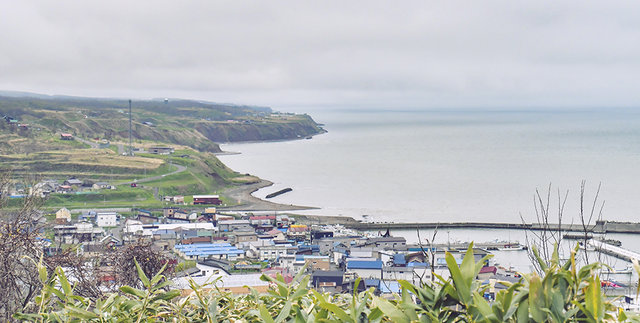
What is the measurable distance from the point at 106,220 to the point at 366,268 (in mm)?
11928

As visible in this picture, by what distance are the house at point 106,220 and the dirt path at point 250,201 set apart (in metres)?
6.03

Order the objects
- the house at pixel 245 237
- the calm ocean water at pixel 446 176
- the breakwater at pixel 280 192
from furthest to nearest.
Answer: the breakwater at pixel 280 192 → the calm ocean water at pixel 446 176 → the house at pixel 245 237

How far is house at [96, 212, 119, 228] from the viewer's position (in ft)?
73.2

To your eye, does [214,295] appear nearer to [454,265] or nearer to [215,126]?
[454,265]

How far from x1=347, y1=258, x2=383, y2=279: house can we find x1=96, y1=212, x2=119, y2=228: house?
36.4 ft

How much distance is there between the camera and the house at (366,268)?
1477 cm

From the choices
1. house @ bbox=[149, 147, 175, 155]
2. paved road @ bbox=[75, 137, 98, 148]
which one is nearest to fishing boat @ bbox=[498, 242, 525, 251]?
house @ bbox=[149, 147, 175, 155]

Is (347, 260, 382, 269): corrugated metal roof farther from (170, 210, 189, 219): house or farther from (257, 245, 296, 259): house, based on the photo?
(170, 210, 189, 219): house

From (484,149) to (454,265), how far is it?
5670cm

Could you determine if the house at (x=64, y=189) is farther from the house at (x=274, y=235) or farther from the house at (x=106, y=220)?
the house at (x=274, y=235)

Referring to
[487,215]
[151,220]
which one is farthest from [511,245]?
[151,220]

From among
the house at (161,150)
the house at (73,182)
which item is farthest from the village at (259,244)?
the house at (161,150)

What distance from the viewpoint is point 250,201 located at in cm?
2998

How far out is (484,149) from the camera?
182ft
